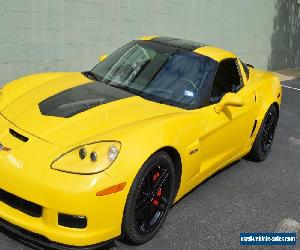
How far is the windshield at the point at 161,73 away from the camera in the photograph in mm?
4410

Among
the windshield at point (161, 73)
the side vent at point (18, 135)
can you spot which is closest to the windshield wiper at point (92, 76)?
the windshield at point (161, 73)

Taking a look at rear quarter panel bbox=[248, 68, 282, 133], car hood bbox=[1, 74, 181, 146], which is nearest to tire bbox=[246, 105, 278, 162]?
rear quarter panel bbox=[248, 68, 282, 133]

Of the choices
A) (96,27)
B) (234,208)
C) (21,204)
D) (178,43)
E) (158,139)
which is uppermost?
(178,43)

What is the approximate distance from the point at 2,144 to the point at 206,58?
2.33m

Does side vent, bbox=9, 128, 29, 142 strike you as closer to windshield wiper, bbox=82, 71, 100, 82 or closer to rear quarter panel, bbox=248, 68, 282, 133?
windshield wiper, bbox=82, 71, 100, 82

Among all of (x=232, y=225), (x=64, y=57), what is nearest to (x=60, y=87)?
(x=232, y=225)

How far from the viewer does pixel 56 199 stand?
3.04m

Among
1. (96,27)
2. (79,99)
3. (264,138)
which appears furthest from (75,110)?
(96,27)

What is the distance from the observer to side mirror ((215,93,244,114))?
14.4 feet

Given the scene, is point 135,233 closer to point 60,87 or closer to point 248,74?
point 60,87

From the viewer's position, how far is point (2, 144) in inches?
134

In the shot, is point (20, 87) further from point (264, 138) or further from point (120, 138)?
point (264, 138)

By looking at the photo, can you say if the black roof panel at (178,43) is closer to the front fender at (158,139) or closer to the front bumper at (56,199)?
the front fender at (158,139)

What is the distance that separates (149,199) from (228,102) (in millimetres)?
1332
